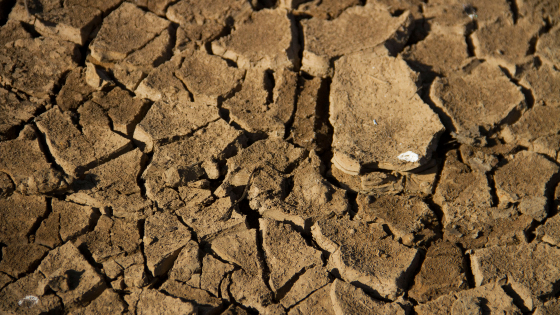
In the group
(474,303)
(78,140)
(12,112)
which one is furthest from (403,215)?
(12,112)

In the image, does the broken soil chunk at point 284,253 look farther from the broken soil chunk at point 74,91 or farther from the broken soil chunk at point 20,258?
the broken soil chunk at point 74,91

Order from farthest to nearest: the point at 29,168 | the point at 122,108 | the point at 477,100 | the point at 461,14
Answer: the point at 461,14, the point at 477,100, the point at 122,108, the point at 29,168

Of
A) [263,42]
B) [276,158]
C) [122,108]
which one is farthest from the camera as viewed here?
[263,42]

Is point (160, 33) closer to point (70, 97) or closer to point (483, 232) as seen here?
point (70, 97)

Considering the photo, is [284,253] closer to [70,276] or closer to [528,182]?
[70,276]

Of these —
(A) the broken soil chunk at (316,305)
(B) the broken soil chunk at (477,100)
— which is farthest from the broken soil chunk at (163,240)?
(B) the broken soil chunk at (477,100)

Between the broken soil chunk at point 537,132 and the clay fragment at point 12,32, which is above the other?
the clay fragment at point 12,32
